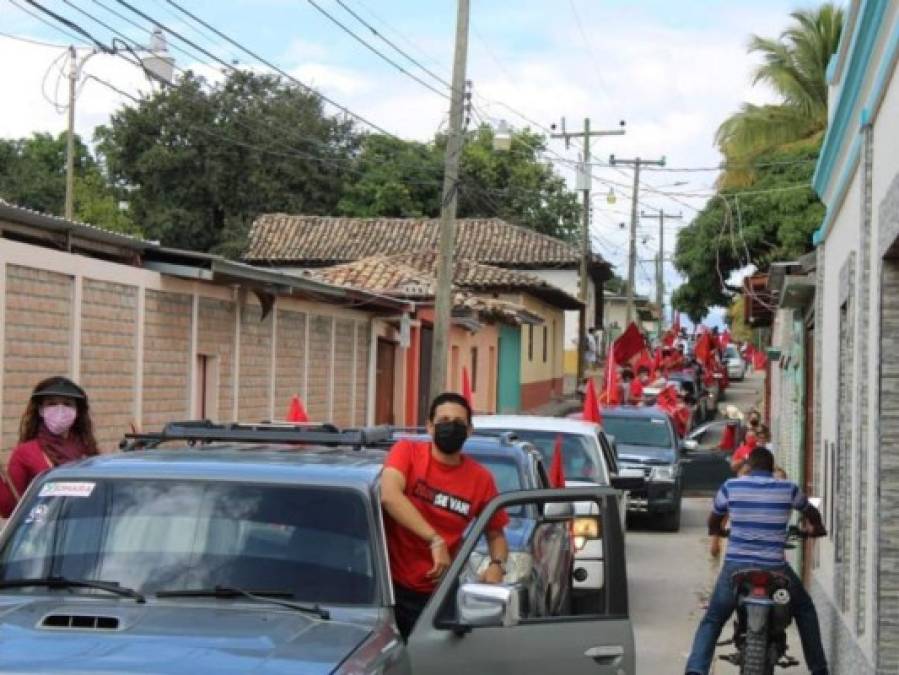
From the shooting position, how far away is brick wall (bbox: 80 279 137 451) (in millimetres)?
16625

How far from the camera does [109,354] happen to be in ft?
56.7

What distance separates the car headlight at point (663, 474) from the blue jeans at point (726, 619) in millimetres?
12994

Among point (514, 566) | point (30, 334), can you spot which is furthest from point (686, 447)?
point (514, 566)

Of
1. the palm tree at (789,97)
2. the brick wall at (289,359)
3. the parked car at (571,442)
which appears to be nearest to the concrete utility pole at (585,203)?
the palm tree at (789,97)

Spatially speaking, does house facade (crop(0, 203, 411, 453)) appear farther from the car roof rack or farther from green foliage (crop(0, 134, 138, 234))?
green foliage (crop(0, 134, 138, 234))

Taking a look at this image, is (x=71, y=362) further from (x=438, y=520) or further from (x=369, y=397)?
(x=369, y=397)

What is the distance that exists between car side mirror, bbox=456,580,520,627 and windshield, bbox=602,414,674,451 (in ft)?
62.4

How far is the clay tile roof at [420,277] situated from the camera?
119 feet

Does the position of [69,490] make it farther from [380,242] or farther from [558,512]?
[380,242]

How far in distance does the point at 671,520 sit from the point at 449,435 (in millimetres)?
17055

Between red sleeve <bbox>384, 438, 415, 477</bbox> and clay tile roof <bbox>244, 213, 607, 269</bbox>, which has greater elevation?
clay tile roof <bbox>244, 213, 607, 269</bbox>

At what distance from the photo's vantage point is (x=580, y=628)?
19.7 feet

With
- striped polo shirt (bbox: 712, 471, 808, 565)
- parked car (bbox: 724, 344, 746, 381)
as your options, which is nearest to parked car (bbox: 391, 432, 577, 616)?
striped polo shirt (bbox: 712, 471, 808, 565)

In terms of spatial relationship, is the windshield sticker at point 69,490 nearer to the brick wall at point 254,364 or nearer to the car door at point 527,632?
the car door at point 527,632
